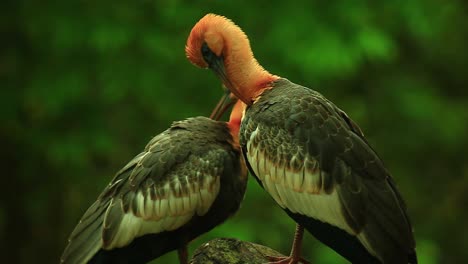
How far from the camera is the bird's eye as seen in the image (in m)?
7.01

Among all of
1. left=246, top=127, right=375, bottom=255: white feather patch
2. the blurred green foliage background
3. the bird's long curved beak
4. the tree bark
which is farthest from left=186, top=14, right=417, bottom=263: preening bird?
the blurred green foliage background

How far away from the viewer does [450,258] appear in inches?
685

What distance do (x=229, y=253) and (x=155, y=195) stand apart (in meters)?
0.65

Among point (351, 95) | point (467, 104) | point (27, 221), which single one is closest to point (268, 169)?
point (27, 221)

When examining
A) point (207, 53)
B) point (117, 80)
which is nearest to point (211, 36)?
point (207, 53)

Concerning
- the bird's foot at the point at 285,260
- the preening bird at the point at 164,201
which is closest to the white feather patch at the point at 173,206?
the preening bird at the point at 164,201

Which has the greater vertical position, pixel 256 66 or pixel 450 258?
pixel 256 66

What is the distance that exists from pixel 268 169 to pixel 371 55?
6.82 metres

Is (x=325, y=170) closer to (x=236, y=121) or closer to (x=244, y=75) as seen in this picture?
(x=244, y=75)

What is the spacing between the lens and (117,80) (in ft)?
39.7

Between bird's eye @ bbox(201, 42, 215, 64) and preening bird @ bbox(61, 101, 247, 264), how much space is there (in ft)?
1.71

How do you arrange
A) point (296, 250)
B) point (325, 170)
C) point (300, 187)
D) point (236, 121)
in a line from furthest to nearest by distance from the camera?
point (236, 121) < point (296, 250) < point (300, 187) < point (325, 170)

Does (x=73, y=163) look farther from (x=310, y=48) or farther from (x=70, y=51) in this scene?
(x=310, y=48)

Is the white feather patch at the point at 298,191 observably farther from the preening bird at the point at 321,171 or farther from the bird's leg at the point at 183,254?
the bird's leg at the point at 183,254
